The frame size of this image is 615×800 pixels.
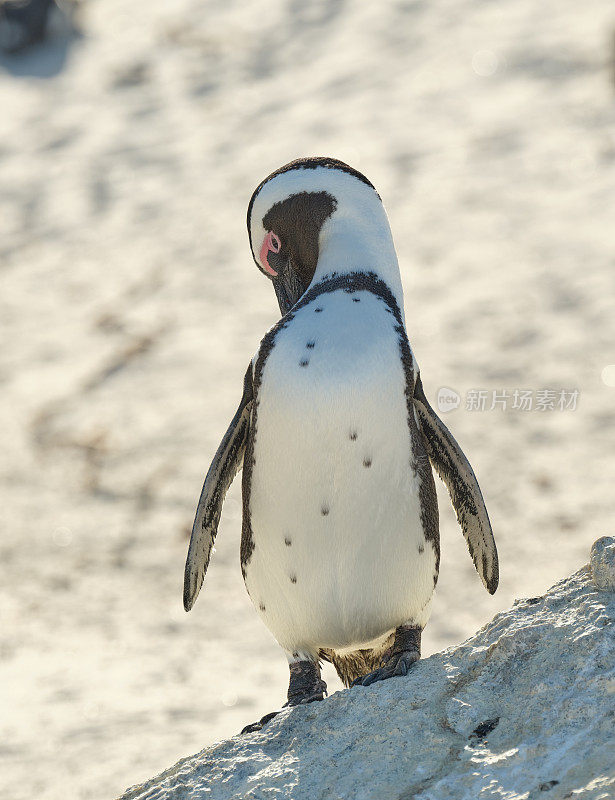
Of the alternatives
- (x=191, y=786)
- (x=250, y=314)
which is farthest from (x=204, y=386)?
(x=191, y=786)

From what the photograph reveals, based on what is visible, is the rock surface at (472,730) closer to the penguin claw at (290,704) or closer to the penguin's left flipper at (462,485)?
the penguin claw at (290,704)

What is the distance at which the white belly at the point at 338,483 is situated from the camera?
285 cm

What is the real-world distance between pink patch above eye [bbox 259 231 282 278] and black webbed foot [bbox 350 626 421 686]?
117cm

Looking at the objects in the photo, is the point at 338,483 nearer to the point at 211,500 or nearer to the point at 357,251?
the point at 211,500

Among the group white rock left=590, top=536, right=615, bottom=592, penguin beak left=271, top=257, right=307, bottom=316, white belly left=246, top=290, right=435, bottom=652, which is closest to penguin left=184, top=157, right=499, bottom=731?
white belly left=246, top=290, right=435, bottom=652

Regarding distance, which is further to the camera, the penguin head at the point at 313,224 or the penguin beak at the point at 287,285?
the penguin beak at the point at 287,285

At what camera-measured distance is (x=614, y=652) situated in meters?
2.22

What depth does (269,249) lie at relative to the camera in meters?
3.54

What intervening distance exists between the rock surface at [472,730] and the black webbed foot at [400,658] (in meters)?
0.11

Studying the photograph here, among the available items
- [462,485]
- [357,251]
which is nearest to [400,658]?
[462,485]

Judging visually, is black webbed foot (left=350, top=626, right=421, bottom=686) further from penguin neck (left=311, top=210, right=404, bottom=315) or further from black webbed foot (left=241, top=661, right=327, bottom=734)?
penguin neck (left=311, top=210, right=404, bottom=315)

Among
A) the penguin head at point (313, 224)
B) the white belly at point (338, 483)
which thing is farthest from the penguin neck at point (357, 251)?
the white belly at point (338, 483)

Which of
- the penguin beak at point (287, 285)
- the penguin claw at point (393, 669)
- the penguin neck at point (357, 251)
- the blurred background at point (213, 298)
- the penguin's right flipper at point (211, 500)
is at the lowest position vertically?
the penguin claw at point (393, 669)

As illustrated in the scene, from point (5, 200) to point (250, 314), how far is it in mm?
3076
